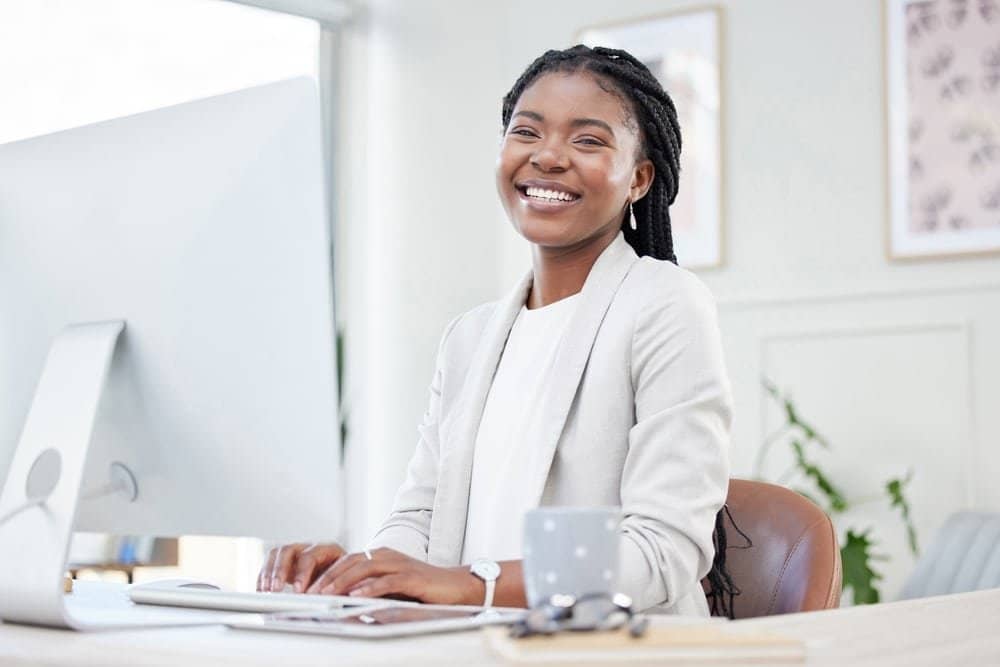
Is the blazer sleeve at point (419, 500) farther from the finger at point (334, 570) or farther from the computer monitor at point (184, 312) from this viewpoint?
the computer monitor at point (184, 312)

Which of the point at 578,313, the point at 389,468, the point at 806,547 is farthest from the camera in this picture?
the point at 389,468

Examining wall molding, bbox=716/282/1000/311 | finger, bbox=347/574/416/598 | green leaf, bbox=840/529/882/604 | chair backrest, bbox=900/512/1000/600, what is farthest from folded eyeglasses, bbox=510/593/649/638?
wall molding, bbox=716/282/1000/311

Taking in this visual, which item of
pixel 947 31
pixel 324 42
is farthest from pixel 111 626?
pixel 324 42

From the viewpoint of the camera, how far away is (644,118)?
197 centimetres

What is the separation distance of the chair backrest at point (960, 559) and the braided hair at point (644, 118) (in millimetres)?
1921

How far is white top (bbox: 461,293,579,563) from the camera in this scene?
1.79 metres

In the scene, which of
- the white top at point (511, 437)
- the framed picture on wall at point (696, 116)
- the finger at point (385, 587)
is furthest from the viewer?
the framed picture on wall at point (696, 116)

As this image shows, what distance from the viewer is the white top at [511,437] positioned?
1.79m

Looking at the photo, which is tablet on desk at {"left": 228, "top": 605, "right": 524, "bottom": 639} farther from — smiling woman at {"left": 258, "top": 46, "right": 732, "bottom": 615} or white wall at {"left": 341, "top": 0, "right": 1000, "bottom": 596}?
white wall at {"left": 341, "top": 0, "right": 1000, "bottom": 596}

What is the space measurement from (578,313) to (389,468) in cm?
353

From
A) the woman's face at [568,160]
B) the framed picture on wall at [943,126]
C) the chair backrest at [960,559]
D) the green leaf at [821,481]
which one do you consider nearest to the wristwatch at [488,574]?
the woman's face at [568,160]

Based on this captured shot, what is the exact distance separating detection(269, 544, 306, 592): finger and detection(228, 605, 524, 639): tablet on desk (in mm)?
378

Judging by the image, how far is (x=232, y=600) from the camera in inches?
51.8

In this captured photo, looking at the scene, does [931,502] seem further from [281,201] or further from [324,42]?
[281,201]
